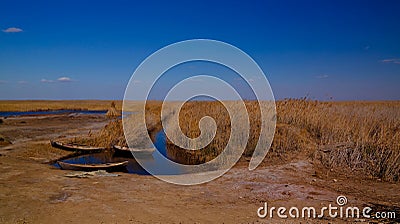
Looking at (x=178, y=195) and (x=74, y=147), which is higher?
(x=74, y=147)

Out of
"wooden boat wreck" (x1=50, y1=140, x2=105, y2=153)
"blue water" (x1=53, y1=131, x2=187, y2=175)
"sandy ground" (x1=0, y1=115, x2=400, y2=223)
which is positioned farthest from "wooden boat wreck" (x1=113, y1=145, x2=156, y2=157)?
"sandy ground" (x1=0, y1=115, x2=400, y2=223)

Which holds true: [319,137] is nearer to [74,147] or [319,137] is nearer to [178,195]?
[178,195]

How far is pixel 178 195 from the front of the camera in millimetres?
8125

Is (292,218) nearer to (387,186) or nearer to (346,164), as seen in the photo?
(387,186)

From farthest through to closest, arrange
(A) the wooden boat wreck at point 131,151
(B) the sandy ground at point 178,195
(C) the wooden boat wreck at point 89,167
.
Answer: (A) the wooden boat wreck at point 131,151, (C) the wooden boat wreck at point 89,167, (B) the sandy ground at point 178,195

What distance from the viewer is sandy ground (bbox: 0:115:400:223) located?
21.0ft

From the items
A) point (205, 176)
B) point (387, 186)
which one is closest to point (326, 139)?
point (387, 186)

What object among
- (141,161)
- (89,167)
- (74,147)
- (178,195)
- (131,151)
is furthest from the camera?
(74,147)

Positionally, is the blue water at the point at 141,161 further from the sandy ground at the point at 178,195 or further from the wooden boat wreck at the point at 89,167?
the sandy ground at the point at 178,195

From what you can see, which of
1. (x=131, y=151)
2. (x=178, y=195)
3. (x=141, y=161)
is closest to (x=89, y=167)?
(x=141, y=161)

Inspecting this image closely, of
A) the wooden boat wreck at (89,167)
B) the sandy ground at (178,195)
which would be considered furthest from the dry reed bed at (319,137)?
the wooden boat wreck at (89,167)

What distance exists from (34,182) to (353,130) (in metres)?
12.1

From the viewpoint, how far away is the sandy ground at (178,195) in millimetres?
6398

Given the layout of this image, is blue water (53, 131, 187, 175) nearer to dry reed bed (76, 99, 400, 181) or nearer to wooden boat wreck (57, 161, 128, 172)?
dry reed bed (76, 99, 400, 181)
